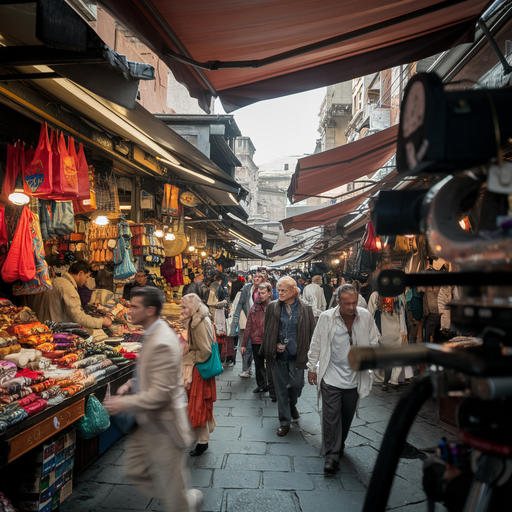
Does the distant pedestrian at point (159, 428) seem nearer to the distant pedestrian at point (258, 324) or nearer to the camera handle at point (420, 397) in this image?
the camera handle at point (420, 397)

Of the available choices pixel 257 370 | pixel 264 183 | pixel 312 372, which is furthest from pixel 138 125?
pixel 264 183

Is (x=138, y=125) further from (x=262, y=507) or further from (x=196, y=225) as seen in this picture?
(x=196, y=225)

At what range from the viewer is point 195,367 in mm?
4648

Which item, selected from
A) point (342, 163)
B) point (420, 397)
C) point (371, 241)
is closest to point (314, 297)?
point (371, 241)

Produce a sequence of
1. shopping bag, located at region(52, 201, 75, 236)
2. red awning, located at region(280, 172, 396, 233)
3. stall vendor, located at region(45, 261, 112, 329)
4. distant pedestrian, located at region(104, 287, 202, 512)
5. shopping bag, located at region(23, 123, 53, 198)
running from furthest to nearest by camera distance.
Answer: red awning, located at region(280, 172, 396, 233) → stall vendor, located at region(45, 261, 112, 329) → shopping bag, located at region(52, 201, 75, 236) → shopping bag, located at region(23, 123, 53, 198) → distant pedestrian, located at region(104, 287, 202, 512)

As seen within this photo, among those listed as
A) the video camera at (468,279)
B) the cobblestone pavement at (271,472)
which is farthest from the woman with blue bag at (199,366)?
the video camera at (468,279)

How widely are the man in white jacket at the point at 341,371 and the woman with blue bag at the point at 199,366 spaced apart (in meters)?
1.28

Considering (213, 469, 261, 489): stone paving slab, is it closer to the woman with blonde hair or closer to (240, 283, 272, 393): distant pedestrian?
the woman with blonde hair

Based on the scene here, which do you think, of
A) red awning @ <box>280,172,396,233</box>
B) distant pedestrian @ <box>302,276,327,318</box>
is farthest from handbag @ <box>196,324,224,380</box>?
distant pedestrian @ <box>302,276,327,318</box>

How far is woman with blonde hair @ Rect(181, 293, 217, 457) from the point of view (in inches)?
177

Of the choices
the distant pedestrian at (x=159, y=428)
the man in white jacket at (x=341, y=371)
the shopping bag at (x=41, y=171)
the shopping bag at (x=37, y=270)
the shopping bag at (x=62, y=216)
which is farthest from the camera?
the shopping bag at (x=62, y=216)

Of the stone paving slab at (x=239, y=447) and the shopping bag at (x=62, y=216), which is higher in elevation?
the shopping bag at (x=62, y=216)

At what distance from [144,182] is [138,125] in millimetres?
2899

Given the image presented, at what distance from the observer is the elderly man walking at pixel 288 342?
17.5ft
